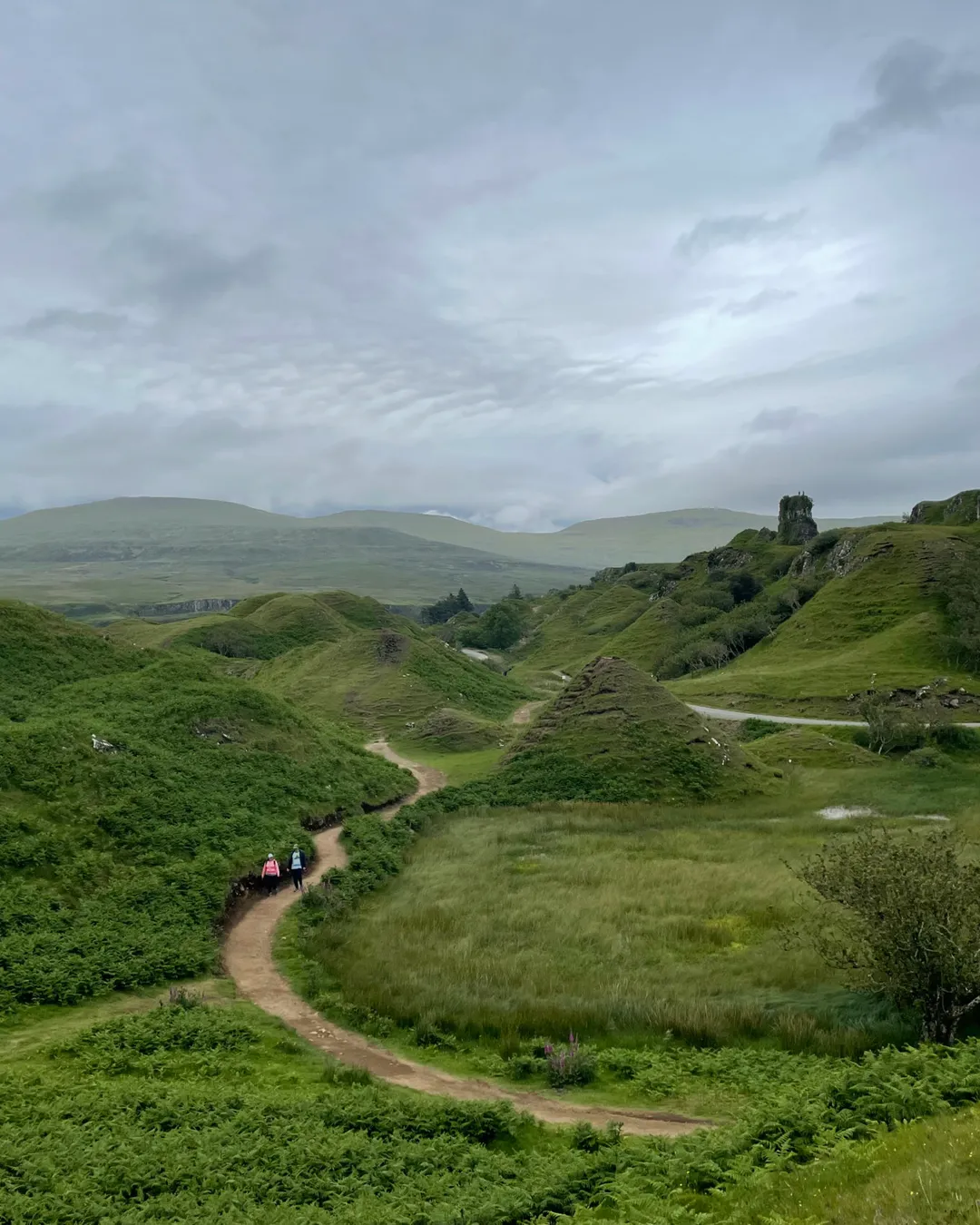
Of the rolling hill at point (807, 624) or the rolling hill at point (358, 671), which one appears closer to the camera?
the rolling hill at point (358, 671)

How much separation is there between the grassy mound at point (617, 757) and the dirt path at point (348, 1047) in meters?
18.2

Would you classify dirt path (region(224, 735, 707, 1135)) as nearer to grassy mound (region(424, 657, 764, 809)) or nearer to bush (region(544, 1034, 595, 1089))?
bush (region(544, 1034, 595, 1089))

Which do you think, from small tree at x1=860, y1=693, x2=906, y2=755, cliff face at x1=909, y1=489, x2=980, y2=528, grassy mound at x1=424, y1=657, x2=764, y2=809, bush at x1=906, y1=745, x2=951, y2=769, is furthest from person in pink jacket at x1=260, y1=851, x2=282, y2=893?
cliff face at x1=909, y1=489, x2=980, y2=528

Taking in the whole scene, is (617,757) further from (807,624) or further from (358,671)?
(807,624)

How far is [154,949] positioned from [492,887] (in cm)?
1232

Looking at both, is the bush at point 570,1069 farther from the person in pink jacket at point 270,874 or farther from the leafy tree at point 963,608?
the leafy tree at point 963,608

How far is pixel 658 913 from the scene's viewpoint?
81.9ft

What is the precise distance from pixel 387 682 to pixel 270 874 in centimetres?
4429

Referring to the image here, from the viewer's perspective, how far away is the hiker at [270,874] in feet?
94.4

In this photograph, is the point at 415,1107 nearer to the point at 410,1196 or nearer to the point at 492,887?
the point at 410,1196

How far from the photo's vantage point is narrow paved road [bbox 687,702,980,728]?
2347 inches

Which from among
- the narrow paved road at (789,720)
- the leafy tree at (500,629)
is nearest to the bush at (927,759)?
the narrow paved road at (789,720)

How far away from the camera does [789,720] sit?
66188mm

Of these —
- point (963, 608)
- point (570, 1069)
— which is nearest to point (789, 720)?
point (963, 608)
